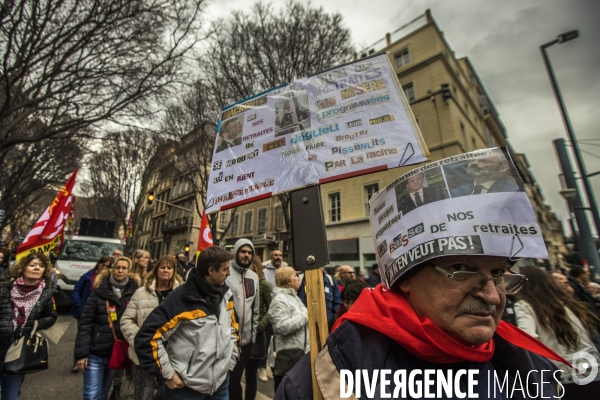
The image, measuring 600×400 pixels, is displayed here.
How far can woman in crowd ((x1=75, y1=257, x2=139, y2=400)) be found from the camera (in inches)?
119

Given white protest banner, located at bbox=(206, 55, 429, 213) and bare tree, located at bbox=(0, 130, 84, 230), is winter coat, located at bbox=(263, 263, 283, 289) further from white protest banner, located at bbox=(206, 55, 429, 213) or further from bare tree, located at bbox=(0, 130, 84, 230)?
bare tree, located at bbox=(0, 130, 84, 230)

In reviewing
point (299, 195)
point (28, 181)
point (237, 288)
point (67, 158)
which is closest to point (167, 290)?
point (237, 288)

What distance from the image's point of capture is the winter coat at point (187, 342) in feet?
7.09

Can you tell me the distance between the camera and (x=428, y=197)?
3.72ft

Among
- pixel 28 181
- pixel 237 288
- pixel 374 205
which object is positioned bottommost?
pixel 237 288

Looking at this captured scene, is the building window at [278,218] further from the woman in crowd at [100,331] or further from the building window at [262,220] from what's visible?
the woman in crowd at [100,331]

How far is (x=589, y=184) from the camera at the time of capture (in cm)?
750

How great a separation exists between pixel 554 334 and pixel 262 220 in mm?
24942

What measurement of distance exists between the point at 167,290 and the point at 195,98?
36.7 ft

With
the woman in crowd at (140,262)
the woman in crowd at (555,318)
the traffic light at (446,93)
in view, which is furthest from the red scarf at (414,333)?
the traffic light at (446,93)

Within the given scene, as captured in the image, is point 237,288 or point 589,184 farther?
point 589,184

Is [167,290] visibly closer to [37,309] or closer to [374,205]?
[37,309]

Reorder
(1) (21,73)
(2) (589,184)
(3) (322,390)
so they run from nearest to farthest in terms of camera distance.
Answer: (3) (322,390) → (1) (21,73) → (2) (589,184)

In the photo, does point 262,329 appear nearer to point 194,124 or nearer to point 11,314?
point 11,314
